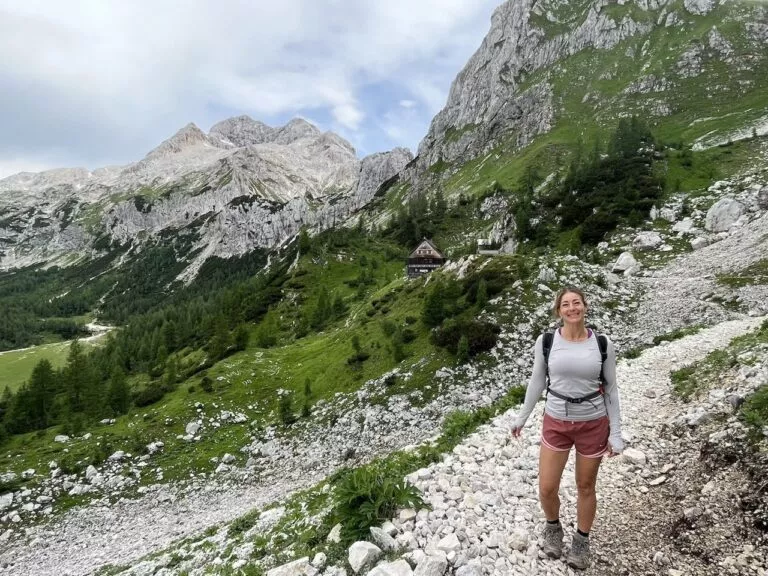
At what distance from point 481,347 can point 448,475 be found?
19.1 meters

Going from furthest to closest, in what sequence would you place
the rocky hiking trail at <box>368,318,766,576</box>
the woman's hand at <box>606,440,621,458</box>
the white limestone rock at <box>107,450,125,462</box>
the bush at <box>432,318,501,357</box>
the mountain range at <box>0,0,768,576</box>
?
the white limestone rock at <box>107,450,125,462</box> < the bush at <box>432,318,501,357</box> < the mountain range at <box>0,0,768,576</box> < the rocky hiking trail at <box>368,318,766,576</box> < the woman's hand at <box>606,440,621,458</box>

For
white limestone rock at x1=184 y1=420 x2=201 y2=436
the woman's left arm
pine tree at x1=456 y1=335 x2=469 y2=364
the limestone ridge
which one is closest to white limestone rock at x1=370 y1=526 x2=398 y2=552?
the woman's left arm

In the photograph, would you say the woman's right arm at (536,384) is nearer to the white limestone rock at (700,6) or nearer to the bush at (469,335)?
the bush at (469,335)

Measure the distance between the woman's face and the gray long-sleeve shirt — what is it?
1.18 ft

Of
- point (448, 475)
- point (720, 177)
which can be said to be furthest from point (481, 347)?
point (720, 177)

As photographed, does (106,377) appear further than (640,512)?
Yes

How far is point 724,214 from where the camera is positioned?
144 ft

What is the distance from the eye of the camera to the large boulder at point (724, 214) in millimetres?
42844

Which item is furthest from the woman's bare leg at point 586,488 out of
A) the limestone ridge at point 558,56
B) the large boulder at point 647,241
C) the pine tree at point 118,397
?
the limestone ridge at point 558,56

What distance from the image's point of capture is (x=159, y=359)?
78250 millimetres

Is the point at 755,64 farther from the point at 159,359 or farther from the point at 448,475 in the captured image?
the point at 159,359

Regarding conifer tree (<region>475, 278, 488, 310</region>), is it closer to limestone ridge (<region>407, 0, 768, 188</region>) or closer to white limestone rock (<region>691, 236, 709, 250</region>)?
white limestone rock (<region>691, 236, 709, 250</region>)

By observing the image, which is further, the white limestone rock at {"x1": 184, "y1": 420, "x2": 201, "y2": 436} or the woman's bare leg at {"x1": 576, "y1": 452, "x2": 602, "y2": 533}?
the white limestone rock at {"x1": 184, "y1": 420, "x2": 201, "y2": 436}

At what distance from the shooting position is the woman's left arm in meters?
6.38
